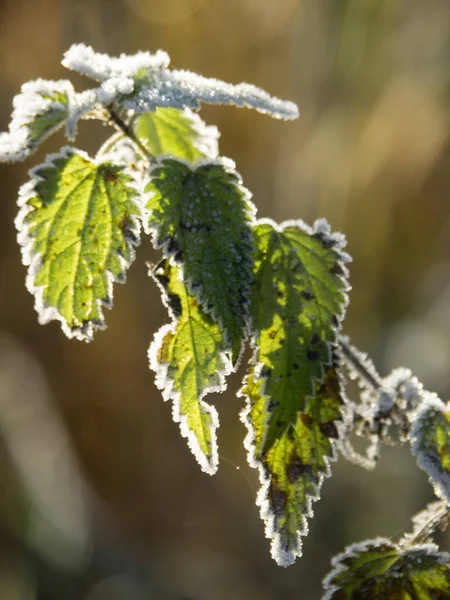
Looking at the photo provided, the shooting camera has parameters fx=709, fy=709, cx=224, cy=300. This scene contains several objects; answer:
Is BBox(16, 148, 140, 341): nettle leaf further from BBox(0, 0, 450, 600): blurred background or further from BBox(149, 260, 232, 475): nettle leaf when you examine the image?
BBox(0, 0, 450, 600): blurred background

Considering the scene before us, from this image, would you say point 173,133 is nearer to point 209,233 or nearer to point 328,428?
point 209,233

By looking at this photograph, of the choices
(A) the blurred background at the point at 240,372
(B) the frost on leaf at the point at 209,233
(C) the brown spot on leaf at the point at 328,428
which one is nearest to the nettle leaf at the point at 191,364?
(B) the frost on leaf at the point at 209,233

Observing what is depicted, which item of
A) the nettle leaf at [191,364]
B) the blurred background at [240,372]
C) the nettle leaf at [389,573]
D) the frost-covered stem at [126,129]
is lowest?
the nettle leaf at [389,573]

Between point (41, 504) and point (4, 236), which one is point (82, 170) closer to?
point (41, 504)

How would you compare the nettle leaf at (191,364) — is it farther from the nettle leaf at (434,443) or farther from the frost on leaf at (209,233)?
the nettle leaf at (434,443)

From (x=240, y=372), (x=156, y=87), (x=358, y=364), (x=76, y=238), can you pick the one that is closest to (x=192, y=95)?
(x=156, y=87)

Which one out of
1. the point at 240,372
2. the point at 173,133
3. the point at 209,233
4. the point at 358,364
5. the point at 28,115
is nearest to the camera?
the point at 209,233

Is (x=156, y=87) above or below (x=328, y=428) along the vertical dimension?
above

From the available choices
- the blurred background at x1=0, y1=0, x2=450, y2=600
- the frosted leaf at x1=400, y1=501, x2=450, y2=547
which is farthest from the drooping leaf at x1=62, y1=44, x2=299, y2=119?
the blurred background at x1=0, y1=0, x2=450, y2=600
